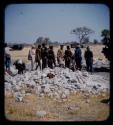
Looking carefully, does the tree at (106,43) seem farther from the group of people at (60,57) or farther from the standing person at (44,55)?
the standing person at (44,55)

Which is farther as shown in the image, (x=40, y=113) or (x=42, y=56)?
(x=42, y=56)

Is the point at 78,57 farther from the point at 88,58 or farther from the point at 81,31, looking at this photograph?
the point at 81,31

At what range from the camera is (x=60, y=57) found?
10.1 feet

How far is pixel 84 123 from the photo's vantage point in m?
2.98

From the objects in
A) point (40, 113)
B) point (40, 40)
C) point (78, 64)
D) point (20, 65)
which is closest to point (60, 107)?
point (40, 113)

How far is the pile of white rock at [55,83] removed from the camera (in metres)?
3.04

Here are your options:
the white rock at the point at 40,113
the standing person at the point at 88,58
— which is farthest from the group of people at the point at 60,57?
the white rock at the point at 40,113

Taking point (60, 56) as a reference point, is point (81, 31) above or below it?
above

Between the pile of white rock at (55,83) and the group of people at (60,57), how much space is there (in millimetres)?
51

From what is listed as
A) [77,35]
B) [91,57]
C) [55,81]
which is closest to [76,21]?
[77,35]

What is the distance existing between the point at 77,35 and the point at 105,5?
372mm

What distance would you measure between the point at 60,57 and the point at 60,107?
471 millimetres

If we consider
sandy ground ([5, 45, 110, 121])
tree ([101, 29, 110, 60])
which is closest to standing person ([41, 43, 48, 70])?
sandy ground ([5, 45, 110, 121])
